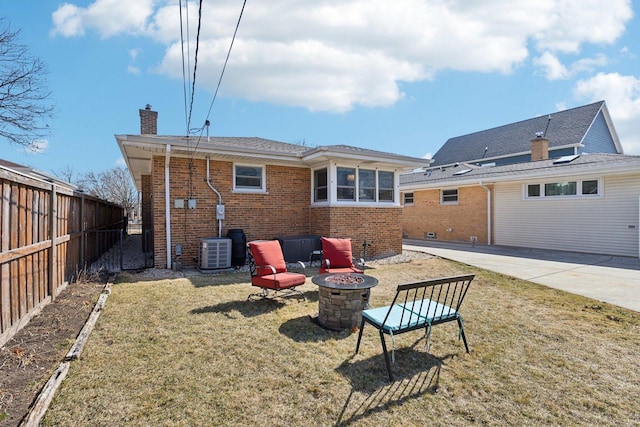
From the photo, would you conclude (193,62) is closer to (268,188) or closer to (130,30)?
(130,30)

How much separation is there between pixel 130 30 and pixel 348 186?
666cm

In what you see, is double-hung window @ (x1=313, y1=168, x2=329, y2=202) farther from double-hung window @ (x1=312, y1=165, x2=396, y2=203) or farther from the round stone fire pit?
the round stone fire pit

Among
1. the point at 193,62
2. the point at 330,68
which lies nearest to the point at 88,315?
the point at 193,62

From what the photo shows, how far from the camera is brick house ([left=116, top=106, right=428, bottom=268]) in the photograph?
8602mm

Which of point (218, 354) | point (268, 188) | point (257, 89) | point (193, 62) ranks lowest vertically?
point (218, 354)

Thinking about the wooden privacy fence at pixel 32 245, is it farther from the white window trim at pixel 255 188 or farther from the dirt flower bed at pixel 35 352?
the white window trim at pixel 255 188

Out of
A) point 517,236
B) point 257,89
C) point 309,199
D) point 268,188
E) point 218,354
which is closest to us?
point 218,354

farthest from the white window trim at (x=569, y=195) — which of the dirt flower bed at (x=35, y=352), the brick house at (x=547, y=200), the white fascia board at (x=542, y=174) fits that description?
the dirt flower bed at (x=35, y=352)

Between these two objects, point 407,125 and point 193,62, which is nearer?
point 193,62

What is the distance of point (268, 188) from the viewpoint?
10.0 metres

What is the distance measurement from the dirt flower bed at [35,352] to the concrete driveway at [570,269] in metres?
7.98

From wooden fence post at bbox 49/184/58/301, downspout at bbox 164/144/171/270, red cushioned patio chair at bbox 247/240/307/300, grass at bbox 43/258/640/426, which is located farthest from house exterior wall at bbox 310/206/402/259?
wooden fence post at bbox 49/184/58/301

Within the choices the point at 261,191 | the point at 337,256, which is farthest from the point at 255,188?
the point at 337,256

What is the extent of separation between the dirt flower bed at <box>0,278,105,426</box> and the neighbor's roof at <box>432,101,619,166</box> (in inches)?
1041
